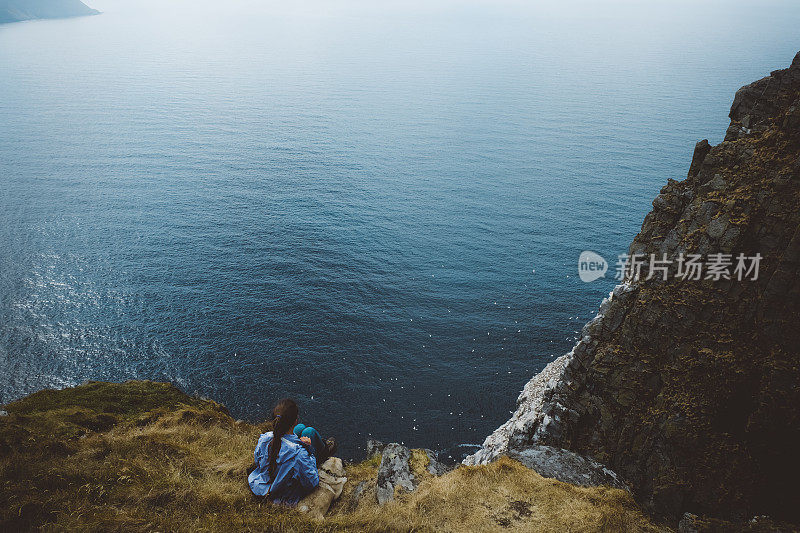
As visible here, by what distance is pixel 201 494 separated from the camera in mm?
15547

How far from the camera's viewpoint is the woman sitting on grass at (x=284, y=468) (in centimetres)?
1500

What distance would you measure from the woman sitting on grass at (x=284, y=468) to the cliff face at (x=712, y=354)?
16.0 meters

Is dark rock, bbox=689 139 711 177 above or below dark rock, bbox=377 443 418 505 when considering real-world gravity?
above

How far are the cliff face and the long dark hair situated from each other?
17.1 metres

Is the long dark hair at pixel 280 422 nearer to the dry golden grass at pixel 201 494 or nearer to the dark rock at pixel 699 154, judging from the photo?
the dry golden grass at pixel 201 494

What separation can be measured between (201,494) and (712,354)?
22673 mm

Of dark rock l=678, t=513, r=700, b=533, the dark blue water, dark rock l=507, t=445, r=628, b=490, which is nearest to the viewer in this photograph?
dark rock l=678, t=513, r=700, b=533

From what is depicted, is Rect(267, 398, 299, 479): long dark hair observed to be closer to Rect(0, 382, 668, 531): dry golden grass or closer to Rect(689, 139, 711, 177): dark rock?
Rect(0, 382, 668, 531): dry golden grass

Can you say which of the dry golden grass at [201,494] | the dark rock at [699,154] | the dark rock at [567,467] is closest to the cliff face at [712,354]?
the dark rock at [699,154]

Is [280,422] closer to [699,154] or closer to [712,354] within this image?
[712,354]

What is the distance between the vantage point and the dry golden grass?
1362 cm

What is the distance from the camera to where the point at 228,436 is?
76.0 ft

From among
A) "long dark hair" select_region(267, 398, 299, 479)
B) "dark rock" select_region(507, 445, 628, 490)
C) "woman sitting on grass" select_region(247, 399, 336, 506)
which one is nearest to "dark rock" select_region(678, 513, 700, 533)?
"dark rock" select_region(507, 445, 628, 490)

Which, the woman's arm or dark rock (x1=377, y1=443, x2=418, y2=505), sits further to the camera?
dark rock (x1=377, y1=443, x2=418, y2=505)
